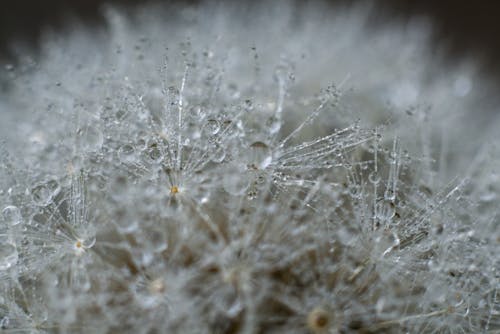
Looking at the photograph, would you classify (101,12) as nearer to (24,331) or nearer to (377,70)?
(377,70)

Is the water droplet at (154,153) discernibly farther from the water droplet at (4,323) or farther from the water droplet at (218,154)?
the water droplet at (4,323)

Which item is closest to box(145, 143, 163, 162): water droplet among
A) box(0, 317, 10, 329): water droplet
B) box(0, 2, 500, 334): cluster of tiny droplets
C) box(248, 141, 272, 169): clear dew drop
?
box(0, 2, 500, 334): cluster of tiny droplets

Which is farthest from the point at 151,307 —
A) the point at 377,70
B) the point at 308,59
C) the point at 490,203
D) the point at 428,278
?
the point at 377,70

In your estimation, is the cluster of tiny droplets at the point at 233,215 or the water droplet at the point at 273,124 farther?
the water droplet at the point at 273,124

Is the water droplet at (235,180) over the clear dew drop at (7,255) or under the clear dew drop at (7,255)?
over

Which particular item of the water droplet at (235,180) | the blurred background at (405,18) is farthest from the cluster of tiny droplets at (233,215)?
the blurred background at (405,18)

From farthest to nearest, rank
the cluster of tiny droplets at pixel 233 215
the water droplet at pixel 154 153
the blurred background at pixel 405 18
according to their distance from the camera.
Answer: the blurred background at pixel 405 18 → the water droplet at pixel 154 153 → the cluster of tiny droplets at pixel 233 215
